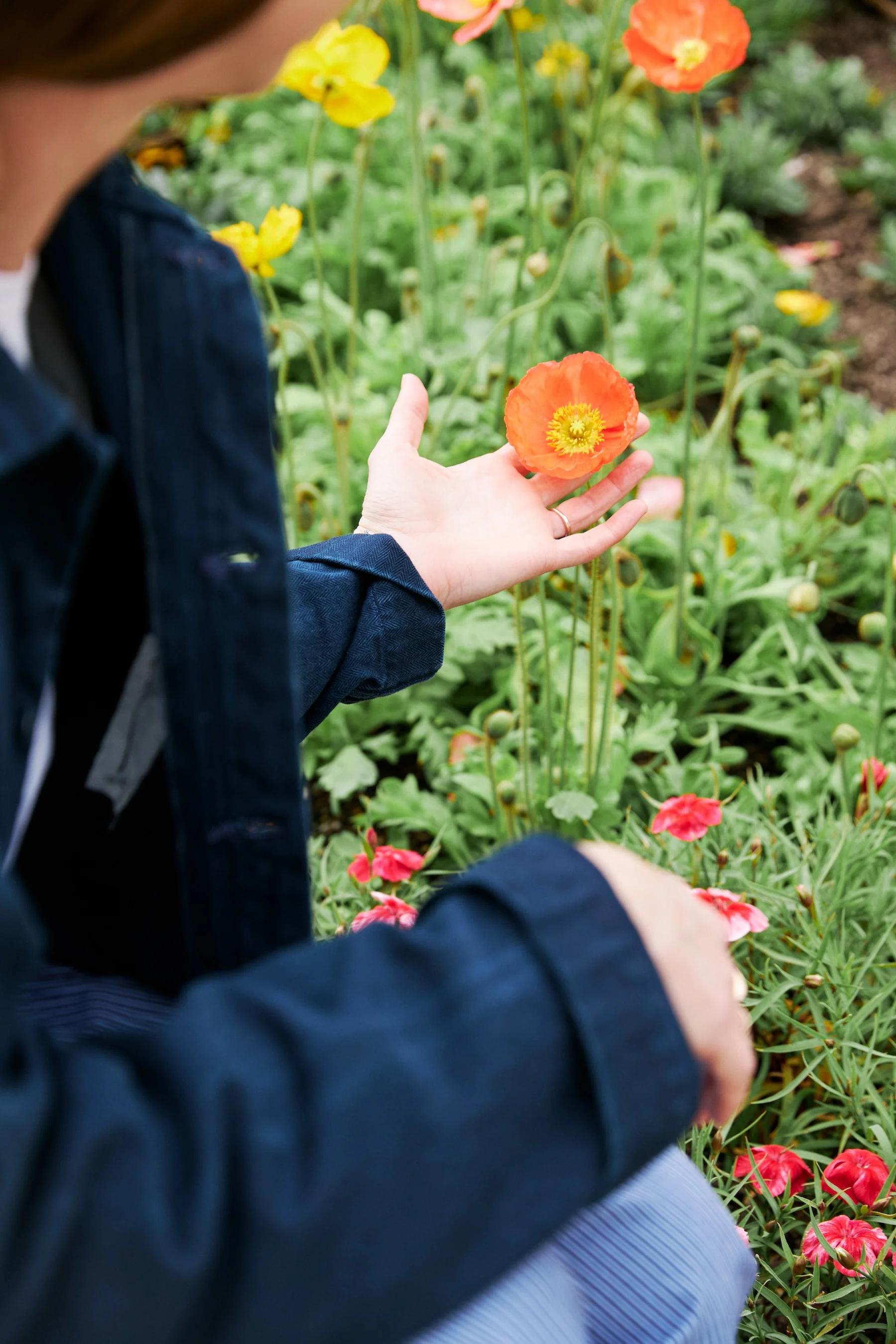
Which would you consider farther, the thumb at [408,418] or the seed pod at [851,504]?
the seed pod at [851,504]

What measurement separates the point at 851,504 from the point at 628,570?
0.89 feet

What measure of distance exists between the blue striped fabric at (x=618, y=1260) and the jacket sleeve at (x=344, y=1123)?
119 millimetres

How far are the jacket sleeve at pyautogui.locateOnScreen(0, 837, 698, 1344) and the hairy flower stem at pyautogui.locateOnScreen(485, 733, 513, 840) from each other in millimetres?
737

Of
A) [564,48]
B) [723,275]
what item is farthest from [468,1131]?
[564,48]

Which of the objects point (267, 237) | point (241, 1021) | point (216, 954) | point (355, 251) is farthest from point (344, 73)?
point (241, 1021)

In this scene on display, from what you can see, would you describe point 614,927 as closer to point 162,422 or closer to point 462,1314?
point 462,1314

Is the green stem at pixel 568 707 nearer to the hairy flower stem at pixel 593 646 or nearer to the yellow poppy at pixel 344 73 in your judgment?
the hairy flower stem at pixel 593 646

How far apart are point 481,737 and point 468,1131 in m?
1.03

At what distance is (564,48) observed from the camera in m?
2.35

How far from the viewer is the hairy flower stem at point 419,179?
70.6 inches

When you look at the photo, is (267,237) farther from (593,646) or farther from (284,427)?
(593,646)

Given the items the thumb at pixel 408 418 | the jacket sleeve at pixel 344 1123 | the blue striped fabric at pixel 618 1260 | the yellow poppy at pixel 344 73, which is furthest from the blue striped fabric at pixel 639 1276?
the yellow poppy at pixel 344 73

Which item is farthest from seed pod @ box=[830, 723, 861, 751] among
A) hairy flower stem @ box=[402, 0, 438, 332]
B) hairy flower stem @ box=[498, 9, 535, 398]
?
hairy flower stem @ box=[402, 0, 438, 332]

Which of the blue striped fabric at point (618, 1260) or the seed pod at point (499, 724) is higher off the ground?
→ the blue striped fabric at point (618, 1260)
